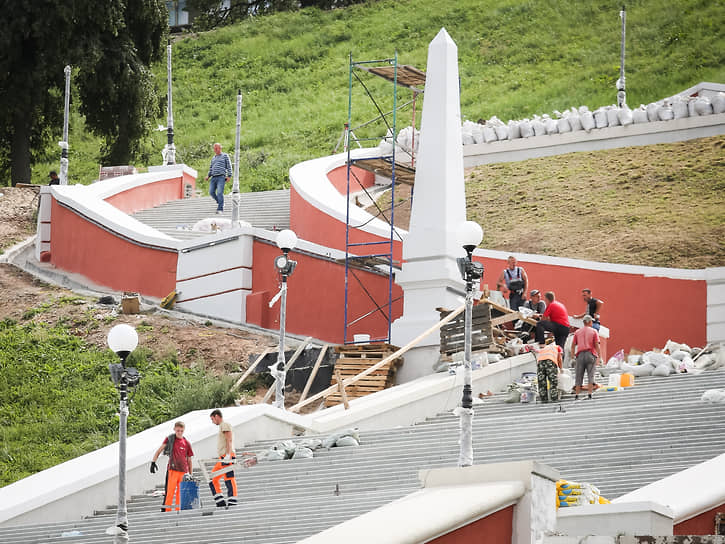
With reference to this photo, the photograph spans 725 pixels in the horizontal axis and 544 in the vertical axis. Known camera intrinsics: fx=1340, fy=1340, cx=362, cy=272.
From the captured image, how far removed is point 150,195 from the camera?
28.6 meters

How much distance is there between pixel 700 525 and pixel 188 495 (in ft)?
18.1

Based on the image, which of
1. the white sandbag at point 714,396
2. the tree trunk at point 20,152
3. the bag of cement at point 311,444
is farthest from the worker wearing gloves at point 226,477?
the tree trunk at point 20,152

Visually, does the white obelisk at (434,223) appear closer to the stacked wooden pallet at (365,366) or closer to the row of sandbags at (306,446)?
the stacked wooden pallet at (365,366)

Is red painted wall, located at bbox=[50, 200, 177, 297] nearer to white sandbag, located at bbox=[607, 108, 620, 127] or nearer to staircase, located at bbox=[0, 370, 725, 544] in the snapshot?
staircase, located at bbox=[0, 370, 725, 544]

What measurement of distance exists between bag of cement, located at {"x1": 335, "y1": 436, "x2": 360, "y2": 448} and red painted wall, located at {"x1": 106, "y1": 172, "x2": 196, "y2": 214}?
1382 cm

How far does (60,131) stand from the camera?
3656 cm

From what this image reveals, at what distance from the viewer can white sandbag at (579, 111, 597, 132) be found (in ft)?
92.3

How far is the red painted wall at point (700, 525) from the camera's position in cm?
816

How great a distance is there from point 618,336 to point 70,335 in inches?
332

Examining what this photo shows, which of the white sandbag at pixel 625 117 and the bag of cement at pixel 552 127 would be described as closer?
the white sandbag at pixel 625 117

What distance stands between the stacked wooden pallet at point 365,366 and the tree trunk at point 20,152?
647 inches

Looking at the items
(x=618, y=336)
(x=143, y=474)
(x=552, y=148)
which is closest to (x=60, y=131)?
(x=552, y=148)

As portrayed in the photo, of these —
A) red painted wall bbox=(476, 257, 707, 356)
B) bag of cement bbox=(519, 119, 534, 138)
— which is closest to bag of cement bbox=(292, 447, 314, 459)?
red painted wall bbox=(476, 257, 707, 356)

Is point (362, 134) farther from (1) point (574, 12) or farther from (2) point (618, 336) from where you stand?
(2) point (618, 336)
